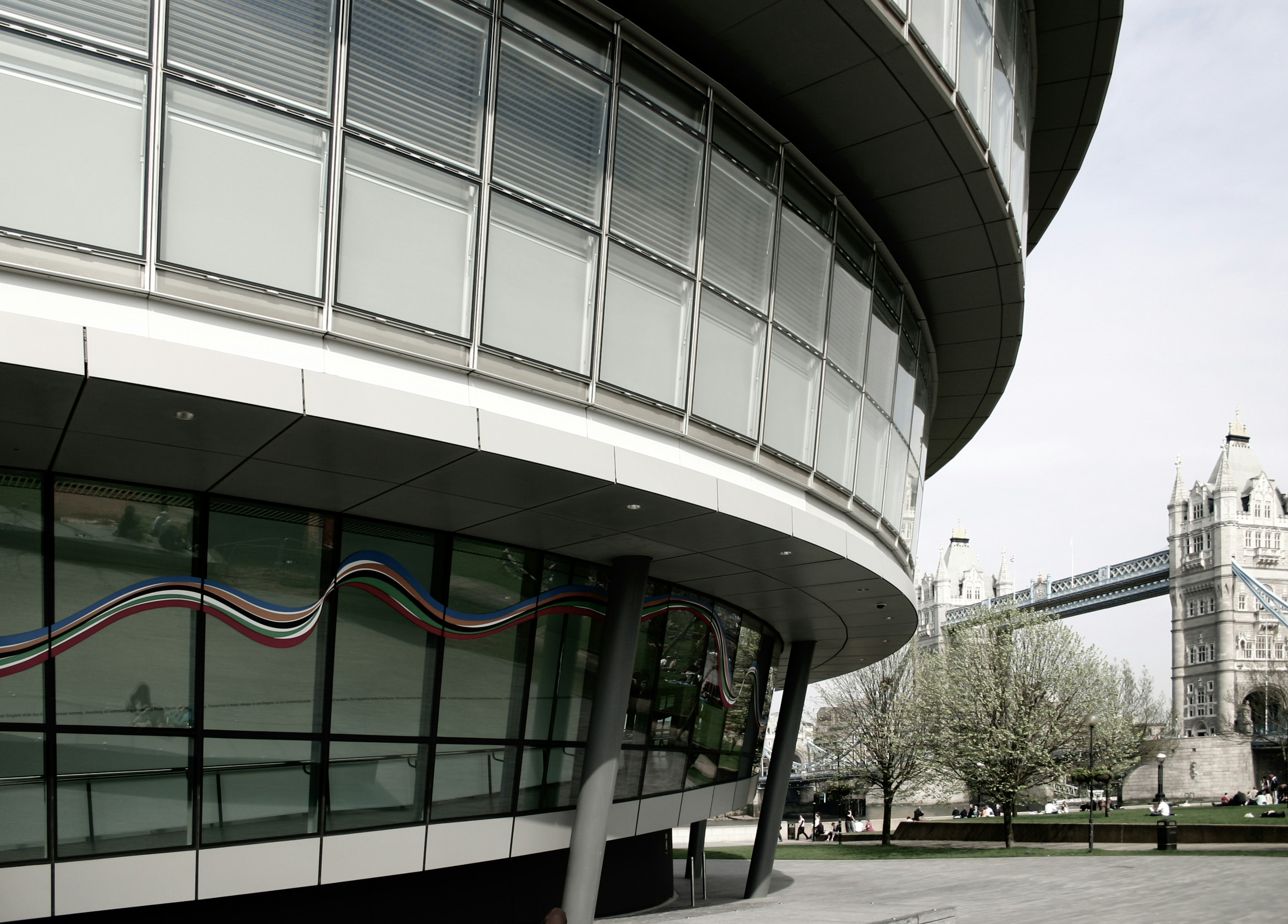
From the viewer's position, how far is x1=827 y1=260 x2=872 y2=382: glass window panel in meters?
16.4

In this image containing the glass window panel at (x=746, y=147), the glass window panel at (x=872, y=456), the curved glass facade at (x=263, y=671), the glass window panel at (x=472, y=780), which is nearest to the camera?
the curved glass facade at (x=263, y=671)

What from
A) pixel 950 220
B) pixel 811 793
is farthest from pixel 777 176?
pixel 811 793

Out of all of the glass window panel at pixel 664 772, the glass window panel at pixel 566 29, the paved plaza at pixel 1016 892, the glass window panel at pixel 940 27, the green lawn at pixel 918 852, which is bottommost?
the green lawn at pixel 918 852

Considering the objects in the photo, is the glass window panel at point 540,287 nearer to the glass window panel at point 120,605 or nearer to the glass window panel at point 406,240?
the glass window panel at point 406,240

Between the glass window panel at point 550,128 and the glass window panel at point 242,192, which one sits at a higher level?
the glass window panel at point 550,128

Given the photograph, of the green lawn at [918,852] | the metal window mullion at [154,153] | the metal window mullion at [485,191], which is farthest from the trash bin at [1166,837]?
the metal window mullion at [154,153]

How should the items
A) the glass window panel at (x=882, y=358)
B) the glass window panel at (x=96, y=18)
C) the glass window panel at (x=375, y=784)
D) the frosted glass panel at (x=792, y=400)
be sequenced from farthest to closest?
the glass window panel at (x=882, y=358)
the frosted glass panel at (x=792, y=400)
the glass window panel at (x=375, y=784)
the glass window panel at (x=96, y=18)

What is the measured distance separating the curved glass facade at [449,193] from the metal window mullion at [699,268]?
1.2 inches

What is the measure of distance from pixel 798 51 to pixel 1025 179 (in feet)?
27.8

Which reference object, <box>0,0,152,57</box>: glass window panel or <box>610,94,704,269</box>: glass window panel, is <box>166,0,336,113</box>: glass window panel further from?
<box>610,94,704,269</box>: glass window panel

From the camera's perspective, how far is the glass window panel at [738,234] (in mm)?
13938

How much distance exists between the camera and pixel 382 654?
13617 millimetres

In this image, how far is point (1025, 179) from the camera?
20469 millimetres

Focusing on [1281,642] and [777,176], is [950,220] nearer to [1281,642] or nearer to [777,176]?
[777,176]
